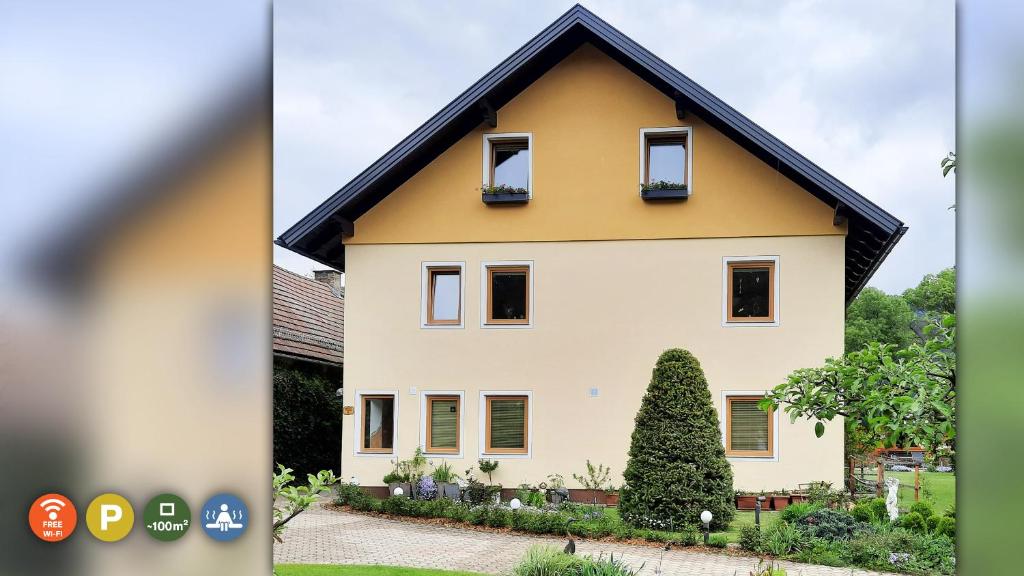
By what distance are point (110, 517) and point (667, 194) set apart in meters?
9.67

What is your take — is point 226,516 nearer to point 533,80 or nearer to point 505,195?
point 505,195

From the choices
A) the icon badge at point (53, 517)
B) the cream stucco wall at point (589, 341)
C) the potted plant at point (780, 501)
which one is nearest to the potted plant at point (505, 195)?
the cream stucco wall at point (589, 341)

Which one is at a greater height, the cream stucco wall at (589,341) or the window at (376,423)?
the cream stucco wall at (589,341)

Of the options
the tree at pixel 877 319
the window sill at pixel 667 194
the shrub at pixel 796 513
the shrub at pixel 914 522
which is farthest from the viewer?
the tree at pixel 877 319

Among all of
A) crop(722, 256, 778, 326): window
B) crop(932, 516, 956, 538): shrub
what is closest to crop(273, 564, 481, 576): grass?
crop(932, 516, 956, 538): shrub

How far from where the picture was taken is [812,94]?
11.8 ft

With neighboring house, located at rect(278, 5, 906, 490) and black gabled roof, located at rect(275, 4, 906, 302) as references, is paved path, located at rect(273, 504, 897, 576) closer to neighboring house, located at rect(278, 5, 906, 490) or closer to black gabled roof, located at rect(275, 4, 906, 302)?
neighboring house, located at rect(278, 5, 906, 490)

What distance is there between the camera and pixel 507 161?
36.8 ft

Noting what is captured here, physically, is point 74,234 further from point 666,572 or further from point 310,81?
point 666,572

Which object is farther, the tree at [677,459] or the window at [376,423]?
the window at [376,423]

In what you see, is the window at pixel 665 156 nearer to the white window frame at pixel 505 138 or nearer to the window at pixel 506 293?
the white window frame at pixel 505 138

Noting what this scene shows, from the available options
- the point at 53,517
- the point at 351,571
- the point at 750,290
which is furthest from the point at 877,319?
the point at 53,517

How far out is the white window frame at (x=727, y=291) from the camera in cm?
1033

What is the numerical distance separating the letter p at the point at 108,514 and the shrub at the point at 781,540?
670cm
